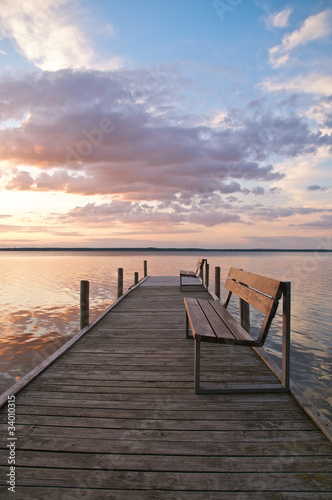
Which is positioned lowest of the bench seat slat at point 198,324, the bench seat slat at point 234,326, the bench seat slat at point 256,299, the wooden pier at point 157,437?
the wooden pier at point 157,437

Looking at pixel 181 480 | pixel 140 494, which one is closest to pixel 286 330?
pixel 181 480

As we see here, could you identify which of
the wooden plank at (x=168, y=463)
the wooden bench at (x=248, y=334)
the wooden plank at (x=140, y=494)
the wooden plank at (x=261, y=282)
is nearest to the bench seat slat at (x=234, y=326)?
the wooden bench at (x=248, y=334)

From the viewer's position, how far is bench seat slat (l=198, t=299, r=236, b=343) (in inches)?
117

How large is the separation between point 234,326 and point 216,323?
22cm

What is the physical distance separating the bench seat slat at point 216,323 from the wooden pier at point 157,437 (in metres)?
0.66

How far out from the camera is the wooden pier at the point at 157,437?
1827 mm

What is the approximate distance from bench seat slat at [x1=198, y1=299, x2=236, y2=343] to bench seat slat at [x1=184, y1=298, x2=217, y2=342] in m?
0.06

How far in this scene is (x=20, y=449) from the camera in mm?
2174

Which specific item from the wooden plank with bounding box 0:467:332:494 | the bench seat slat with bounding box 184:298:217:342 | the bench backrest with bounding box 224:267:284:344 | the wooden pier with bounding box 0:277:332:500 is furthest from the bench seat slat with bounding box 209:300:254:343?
the wooden plank with bounding box 0:467:332:494

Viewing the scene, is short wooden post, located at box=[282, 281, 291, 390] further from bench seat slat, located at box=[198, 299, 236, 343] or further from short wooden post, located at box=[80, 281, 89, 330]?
short wooden post, located at box=[80, 281, 89, 330]

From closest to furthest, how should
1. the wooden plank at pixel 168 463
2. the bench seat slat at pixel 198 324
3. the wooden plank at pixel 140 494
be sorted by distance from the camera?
the wooden plank at pixel 140 494
the wooden plank at pixel 168 463
the bench seat slat at pixel 198 324

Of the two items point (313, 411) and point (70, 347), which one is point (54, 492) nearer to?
Result: point (313, 411)

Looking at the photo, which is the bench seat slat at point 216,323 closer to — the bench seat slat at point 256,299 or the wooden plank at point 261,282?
the bench seat slat at point 256,299

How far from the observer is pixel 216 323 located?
3557 millimetres
